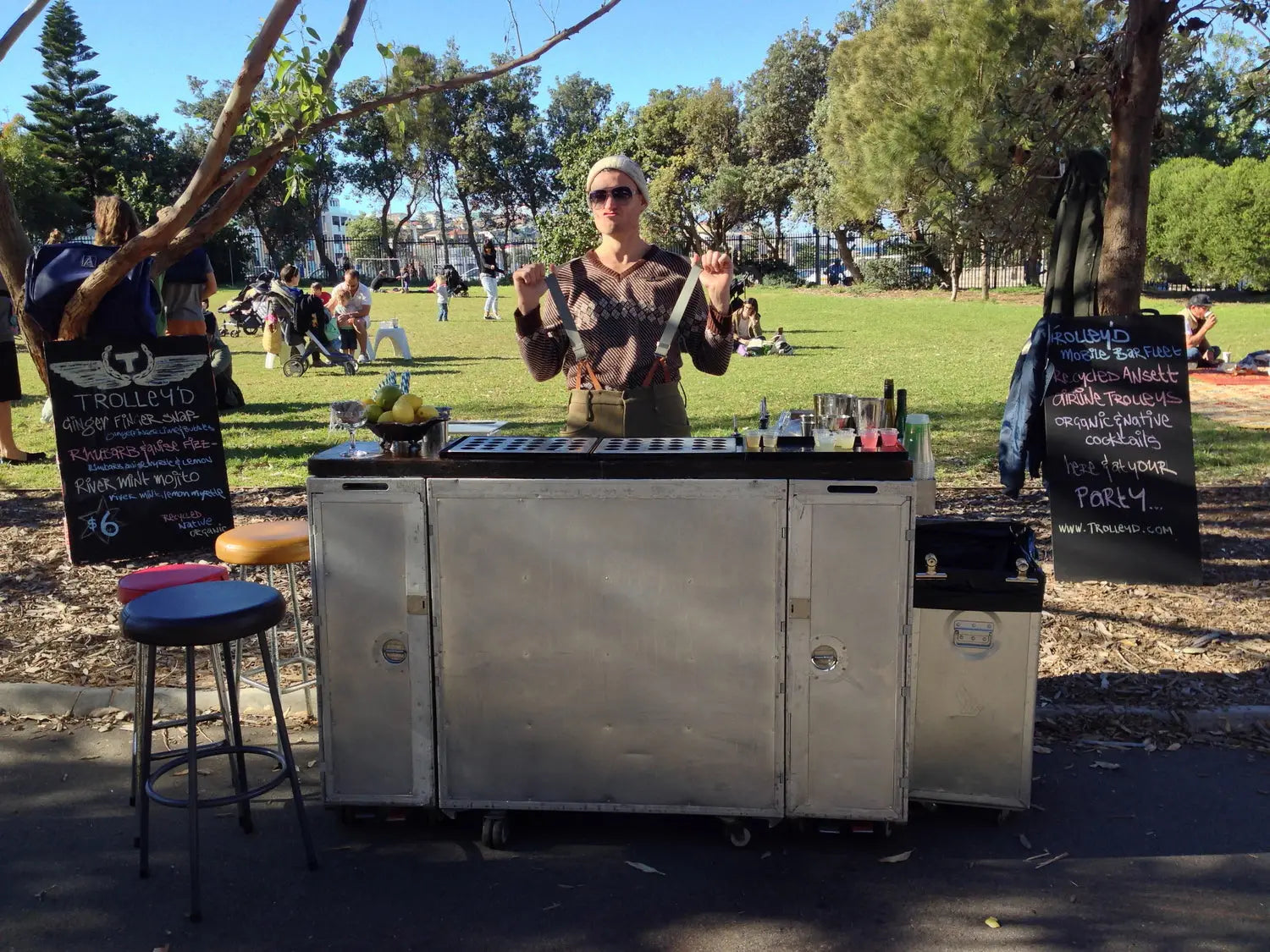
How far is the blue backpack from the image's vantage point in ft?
20.5

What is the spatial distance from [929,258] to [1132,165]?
3302 cm

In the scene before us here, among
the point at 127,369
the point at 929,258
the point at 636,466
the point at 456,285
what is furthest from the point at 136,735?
the point at 929,258

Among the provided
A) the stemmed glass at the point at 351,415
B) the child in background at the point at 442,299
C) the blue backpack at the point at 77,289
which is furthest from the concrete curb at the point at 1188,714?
the child in background at the point at 442,299

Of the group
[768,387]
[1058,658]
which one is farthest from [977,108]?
[1058,658]

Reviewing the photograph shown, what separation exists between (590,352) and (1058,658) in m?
2.49

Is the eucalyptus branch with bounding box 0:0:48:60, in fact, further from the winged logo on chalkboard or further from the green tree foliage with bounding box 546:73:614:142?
the green tree foliage with bounding box 546:73:614:142

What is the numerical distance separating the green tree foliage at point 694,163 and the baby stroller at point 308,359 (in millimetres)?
26489

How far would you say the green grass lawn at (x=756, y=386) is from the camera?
30.1ft

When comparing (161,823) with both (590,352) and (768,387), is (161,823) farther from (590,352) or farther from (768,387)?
(768,387)

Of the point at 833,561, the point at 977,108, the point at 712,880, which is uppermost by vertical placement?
the point at 977,108

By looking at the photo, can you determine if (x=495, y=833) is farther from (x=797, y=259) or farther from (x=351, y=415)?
(x=797, y=259)

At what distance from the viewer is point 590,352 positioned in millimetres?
4305

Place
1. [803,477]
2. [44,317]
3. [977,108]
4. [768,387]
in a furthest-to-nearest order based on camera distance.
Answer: [977,108] → [768,387] → [44,317] → [803,477]

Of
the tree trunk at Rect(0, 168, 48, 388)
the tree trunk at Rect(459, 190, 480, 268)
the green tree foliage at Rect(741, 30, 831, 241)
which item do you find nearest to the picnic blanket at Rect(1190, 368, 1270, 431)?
the tree trunk at Rect(0, 168, 48, 388)
